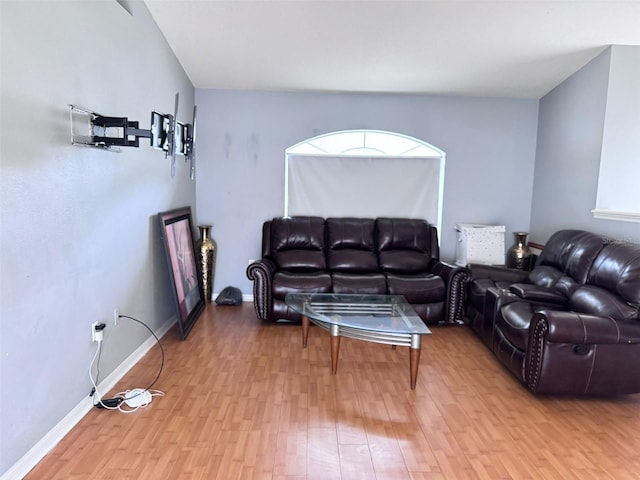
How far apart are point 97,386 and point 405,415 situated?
1.94 meters

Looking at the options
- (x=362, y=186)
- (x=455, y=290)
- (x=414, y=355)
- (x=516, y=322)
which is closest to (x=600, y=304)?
(x=516, y=322)

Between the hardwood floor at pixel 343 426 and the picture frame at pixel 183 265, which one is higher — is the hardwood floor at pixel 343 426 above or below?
below

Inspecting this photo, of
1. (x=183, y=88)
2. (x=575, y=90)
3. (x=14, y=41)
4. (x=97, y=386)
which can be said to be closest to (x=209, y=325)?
(x=97, y=386)

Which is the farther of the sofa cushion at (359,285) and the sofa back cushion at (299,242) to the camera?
the sofa back cushion at (299,242)

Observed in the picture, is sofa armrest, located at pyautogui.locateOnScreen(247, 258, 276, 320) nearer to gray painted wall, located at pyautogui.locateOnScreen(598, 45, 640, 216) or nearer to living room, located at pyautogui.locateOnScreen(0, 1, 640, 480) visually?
living room, located at pyautogui.locateOnScreen(0, 1, 640, 480)

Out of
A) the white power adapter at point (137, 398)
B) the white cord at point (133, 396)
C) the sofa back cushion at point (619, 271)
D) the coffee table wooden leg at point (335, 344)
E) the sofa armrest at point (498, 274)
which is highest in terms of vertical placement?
the sofa back cushion at point (619, 271)

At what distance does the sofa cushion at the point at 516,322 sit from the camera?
2.81 metres

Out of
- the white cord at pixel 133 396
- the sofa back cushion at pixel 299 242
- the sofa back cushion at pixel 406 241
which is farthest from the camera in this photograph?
the sofa back cushion at pixel 406 241

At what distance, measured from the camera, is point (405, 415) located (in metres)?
2.52

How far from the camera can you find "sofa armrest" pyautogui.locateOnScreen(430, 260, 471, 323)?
4066 mm

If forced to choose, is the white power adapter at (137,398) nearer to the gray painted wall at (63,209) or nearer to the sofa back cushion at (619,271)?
the gray painted wall at (63,209)

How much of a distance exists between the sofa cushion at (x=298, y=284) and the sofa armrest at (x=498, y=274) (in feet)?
4.87

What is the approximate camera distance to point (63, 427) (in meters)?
2.23

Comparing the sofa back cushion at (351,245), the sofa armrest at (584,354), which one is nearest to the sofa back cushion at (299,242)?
the sofa back cushion at (351,245)
